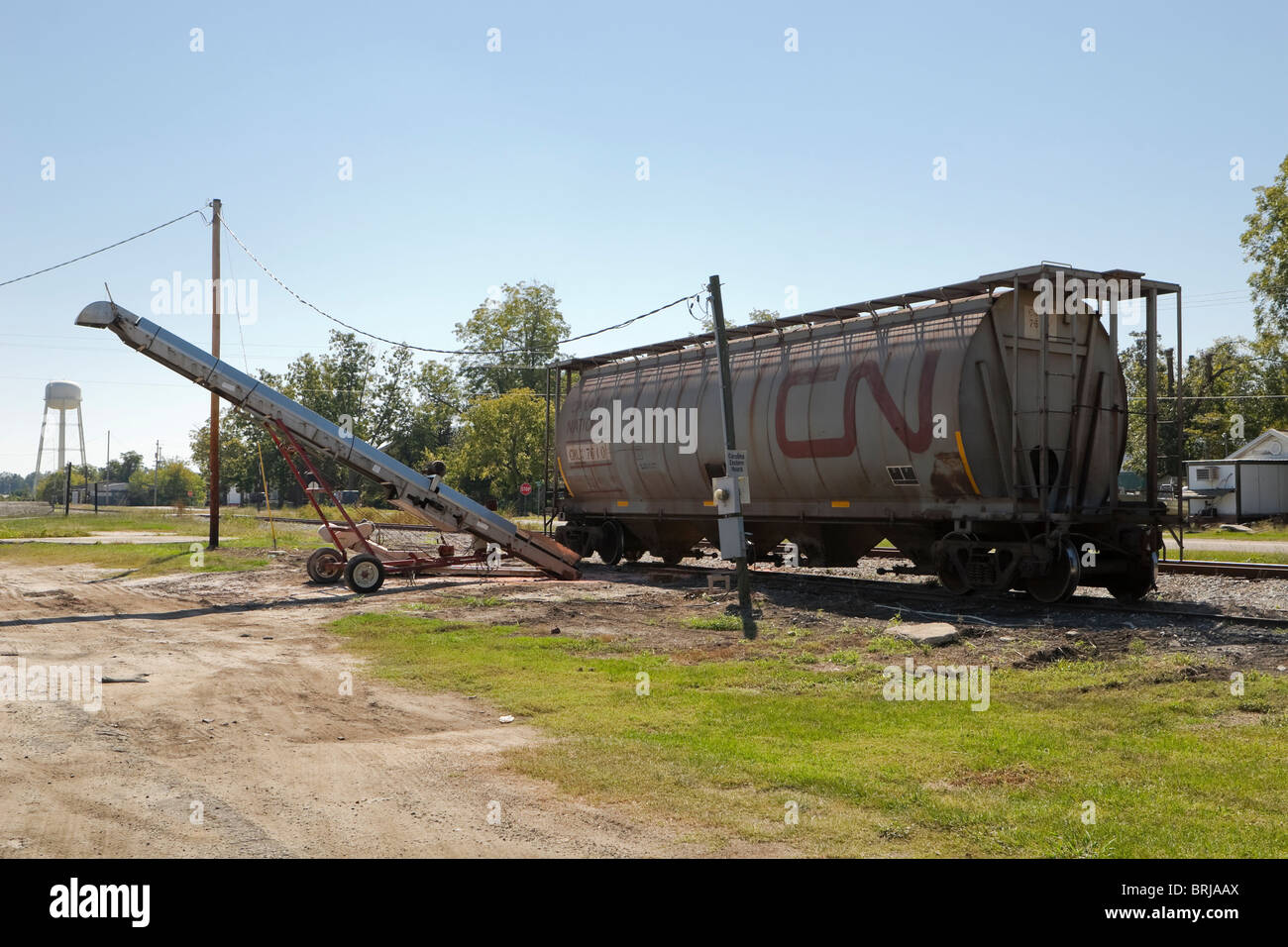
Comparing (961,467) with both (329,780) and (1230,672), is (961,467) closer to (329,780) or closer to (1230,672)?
(1230,672)

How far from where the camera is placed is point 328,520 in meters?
20.3

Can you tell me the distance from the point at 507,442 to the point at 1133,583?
2181 inches

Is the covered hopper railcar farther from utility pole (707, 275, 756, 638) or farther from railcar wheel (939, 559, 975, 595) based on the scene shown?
utility pole (707, 275, 756, 638)

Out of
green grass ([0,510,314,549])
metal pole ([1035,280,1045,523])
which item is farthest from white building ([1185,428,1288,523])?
green grass ([0,510,314,549])

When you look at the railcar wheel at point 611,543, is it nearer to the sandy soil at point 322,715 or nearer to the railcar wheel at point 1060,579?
the sandy soil at point 322,715

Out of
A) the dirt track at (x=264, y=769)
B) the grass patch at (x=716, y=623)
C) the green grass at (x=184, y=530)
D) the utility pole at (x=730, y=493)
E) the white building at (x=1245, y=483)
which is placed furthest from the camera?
the white building at (x=1245, y=483)

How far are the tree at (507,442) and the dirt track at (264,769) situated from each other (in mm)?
55209

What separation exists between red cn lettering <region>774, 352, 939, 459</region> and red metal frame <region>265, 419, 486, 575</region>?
7111 mm

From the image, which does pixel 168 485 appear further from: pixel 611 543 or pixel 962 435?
pixel 962 435

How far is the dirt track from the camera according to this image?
5453 mm

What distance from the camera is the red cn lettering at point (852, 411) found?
52.5 ft

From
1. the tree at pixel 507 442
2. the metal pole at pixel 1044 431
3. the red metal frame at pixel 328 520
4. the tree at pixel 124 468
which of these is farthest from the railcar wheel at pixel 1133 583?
the tree at pixel 124 468

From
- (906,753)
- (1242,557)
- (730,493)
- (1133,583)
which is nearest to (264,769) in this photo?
(906,753)
